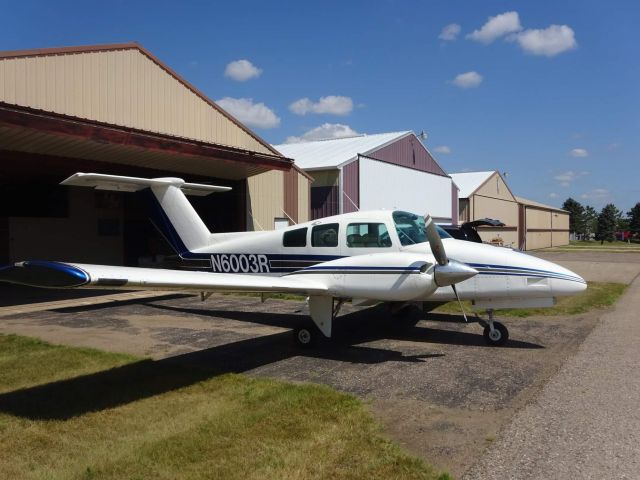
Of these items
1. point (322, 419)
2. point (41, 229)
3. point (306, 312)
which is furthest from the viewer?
point (41, 229)

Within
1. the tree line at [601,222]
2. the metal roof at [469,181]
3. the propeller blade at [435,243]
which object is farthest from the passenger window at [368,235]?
the tree line at [601,222]

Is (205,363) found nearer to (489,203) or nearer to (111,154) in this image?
(111,154)

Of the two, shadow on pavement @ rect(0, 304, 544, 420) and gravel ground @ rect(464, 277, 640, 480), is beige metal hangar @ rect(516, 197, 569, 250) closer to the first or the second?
shadow on pavement @ rect(0, 304, 544, 420)

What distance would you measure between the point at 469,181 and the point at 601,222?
70664 mm

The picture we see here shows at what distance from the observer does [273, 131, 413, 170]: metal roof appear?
25684 millimetres

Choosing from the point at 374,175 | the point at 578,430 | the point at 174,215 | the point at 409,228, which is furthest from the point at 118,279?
the point at 374,175

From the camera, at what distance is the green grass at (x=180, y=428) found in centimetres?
436

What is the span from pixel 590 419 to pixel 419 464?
223 cm

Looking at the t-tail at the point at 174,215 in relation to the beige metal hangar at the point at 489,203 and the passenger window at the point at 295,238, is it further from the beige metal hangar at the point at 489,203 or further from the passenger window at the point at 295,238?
the beige metal hangar at the point at 489,203

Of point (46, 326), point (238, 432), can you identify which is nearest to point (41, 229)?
point (46, 326)

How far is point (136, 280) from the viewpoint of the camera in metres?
5.71

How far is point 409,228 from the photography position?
898 centimetres

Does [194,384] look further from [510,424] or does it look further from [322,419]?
[510,424]

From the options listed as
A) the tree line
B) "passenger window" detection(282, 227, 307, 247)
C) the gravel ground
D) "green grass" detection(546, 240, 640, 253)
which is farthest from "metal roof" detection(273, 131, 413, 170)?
the tree line
